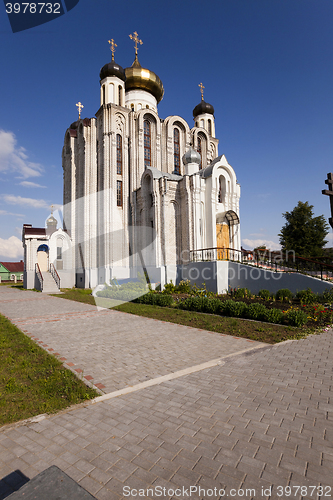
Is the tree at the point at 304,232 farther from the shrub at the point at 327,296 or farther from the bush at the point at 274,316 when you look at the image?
the bush at the point at 274,316

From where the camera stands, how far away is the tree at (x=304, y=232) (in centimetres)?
2516

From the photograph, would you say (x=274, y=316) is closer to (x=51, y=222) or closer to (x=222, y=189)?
(x=222, y=189)

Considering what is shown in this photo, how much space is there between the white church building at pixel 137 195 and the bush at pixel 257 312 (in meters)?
8.56

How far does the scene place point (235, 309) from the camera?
9.47 m

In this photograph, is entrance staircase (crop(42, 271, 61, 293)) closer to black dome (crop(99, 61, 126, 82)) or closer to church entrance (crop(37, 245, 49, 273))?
church entrance (crop(37, 245, 49, 273))

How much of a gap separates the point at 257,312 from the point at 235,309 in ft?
2.63

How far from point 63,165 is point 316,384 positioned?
110 feet

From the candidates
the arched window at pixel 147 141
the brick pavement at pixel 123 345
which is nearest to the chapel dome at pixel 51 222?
the arched window at pixel 147 141

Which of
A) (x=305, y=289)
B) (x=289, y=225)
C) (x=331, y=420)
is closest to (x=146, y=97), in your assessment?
(x=289, y=225)

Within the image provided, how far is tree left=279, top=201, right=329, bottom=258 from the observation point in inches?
990

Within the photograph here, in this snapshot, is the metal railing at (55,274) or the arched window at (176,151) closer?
the metal railing at (55,274)

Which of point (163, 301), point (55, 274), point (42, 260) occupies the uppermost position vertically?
point (42, 260)

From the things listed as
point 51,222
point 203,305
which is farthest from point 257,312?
point 51,222

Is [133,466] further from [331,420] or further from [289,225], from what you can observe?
[289,225]
